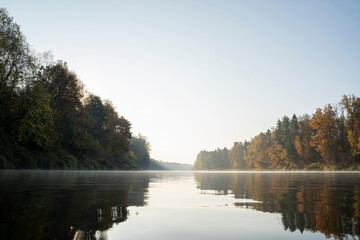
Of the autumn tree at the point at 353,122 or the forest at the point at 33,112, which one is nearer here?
the forest at the point at 33,112

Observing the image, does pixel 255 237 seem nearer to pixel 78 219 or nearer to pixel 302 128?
pixel 78 219

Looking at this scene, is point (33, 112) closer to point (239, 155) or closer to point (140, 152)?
point (140, 152)

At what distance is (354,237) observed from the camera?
258 cm

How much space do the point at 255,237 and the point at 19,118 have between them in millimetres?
33119

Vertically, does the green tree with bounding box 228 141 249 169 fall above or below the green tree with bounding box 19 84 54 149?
below

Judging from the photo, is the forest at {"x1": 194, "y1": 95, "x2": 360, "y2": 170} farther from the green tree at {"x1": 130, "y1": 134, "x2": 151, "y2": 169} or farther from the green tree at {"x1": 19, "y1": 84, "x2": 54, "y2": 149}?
the green tree at {"x1": 19, "y1": 84, "x2": 54, "y2": 149}

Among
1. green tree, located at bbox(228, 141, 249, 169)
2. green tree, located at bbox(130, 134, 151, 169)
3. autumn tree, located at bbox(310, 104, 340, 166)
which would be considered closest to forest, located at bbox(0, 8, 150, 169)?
autumn tree, located at bbox(310, 104, 340, 166)

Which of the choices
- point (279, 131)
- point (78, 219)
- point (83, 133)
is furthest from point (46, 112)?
point (279, 131)

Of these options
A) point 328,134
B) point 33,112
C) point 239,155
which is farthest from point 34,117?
point 239,155

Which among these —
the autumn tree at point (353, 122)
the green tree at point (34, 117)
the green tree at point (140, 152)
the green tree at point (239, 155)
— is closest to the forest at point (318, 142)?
the autumn tree at point (353, 122)

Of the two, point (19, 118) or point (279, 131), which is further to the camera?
point (279, 131)

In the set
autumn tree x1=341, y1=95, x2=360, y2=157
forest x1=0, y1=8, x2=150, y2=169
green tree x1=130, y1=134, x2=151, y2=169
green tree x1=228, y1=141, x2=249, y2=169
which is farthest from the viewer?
green tree x1=228, y1=141, x2=249, y2=169

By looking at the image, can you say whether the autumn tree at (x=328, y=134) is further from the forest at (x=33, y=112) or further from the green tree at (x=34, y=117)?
the green tree at (x=34, y=117)

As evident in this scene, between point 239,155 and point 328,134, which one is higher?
point 328,134
